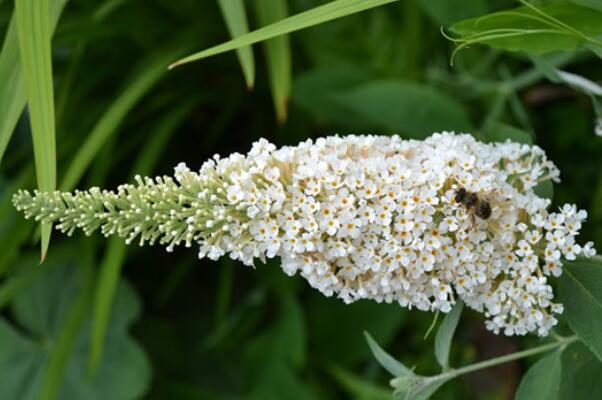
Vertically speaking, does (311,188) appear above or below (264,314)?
above

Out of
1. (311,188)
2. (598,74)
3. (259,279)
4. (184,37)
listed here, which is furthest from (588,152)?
(311,188)

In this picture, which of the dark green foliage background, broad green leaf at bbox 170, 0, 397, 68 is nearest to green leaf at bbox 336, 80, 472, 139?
the dark green foliage background

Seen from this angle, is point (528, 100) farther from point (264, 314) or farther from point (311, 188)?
point (311, 188)

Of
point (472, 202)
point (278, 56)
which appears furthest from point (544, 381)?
point (278, 56)

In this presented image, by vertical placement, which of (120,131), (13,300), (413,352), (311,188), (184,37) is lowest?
(413,352)

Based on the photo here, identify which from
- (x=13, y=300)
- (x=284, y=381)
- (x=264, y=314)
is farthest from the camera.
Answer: (x=264, y=314)

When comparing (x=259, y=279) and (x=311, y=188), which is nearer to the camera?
(x=311, y=188)
